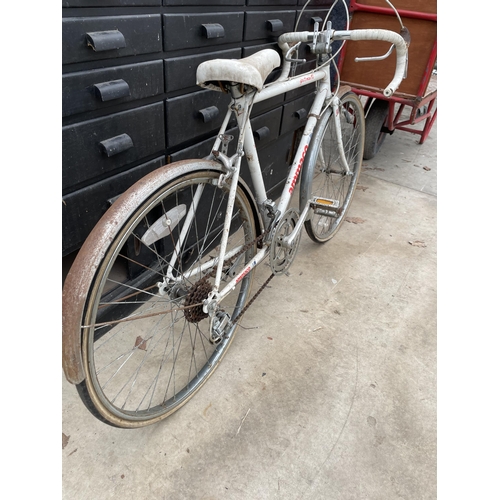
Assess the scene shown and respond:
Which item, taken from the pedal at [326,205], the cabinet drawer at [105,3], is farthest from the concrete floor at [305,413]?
the cabinet drawer at [105,3]

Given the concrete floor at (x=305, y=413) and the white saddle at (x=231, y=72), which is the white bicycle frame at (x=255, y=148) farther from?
the concrete floor at (x=305, y=413)

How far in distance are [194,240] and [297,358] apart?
898mm

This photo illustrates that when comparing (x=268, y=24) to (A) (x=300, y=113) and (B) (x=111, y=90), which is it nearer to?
(A) (x=300, y=113)

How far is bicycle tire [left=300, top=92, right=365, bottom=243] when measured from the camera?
2.02 m

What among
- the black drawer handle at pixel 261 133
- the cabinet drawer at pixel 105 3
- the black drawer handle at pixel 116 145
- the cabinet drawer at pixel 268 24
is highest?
the cabinet drawer at pixel 268 24

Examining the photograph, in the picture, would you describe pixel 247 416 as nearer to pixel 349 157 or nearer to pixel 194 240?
pixel 194 240

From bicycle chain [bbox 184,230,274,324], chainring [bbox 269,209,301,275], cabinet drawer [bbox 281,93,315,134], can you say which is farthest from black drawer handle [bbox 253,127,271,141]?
bicycle chain [bbox 184,230,274,324]

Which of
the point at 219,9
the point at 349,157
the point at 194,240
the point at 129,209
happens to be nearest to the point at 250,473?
the point at 129,209

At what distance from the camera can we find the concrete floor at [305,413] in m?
1.39

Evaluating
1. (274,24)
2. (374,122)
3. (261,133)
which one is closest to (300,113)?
(261,133)

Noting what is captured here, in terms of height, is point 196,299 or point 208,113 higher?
point 208,113

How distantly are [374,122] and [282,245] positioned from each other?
2.46 m

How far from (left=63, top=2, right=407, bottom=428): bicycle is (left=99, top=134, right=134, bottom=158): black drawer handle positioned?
0.89ft

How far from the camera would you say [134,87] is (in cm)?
143
